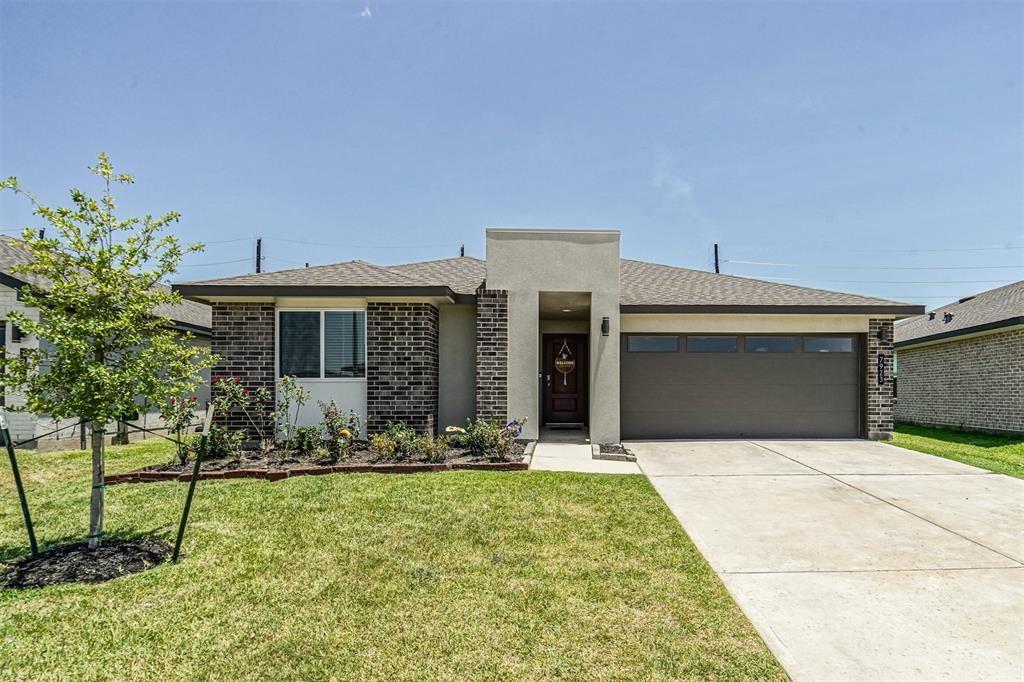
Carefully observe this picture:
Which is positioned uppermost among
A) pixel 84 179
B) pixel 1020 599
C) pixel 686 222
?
pixel 686 222

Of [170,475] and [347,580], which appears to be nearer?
[347,580]

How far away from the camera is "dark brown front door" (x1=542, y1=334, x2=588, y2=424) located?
41.0 ft

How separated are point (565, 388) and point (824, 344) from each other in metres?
5.75

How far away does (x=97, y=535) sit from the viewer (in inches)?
174

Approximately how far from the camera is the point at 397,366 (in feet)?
29.8

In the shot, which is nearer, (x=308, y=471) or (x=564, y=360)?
→ (x=308, y=471)

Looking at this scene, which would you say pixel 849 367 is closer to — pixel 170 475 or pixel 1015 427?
pixel 1015 427

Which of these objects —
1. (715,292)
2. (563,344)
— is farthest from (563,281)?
(715,292)

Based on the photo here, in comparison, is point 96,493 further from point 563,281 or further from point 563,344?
point 563,344

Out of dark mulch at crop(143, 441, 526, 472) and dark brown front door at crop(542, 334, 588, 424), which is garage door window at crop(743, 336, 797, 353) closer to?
dark brown front door at crop(542, 334, 588, 424)

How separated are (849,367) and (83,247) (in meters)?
12.9

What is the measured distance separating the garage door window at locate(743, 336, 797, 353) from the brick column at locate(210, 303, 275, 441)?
31.4ft

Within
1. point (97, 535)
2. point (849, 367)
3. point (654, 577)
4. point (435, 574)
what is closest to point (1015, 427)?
point (849, 367)

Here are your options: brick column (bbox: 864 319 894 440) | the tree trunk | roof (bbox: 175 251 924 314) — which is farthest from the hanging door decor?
the tree trunk
